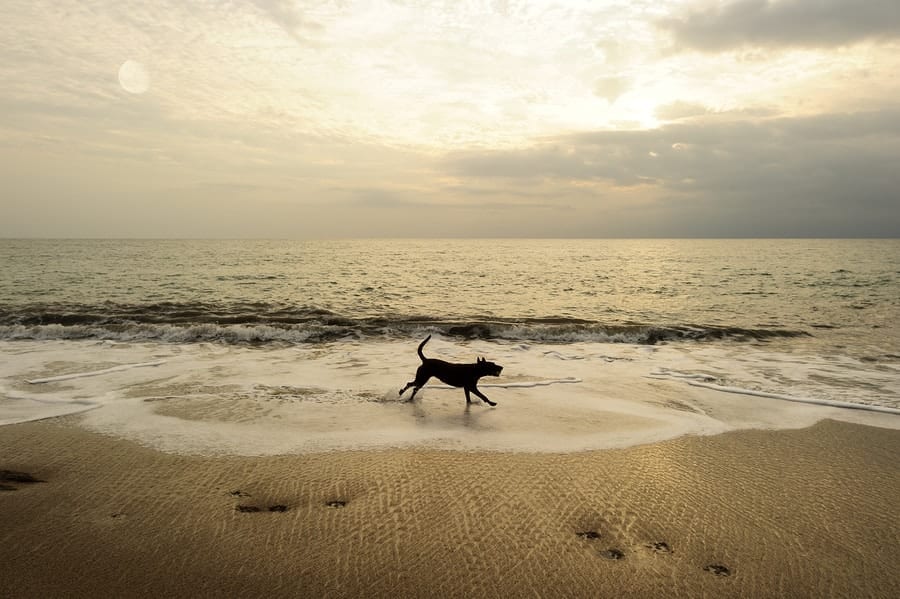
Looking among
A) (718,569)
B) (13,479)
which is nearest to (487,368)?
(718,569)

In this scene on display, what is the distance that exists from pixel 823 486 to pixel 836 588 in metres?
2.01

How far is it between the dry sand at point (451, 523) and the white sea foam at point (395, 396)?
689mm

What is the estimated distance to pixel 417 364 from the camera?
11398 mm

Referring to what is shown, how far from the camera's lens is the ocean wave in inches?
599

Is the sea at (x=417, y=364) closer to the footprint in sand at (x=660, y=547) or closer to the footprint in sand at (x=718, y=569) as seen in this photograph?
the footprint in sand at (x=660, y=547)

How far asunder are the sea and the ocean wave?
9 cm

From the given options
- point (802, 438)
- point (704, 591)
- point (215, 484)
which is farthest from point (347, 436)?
point (802, 438)

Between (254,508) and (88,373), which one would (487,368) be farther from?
(88,373)

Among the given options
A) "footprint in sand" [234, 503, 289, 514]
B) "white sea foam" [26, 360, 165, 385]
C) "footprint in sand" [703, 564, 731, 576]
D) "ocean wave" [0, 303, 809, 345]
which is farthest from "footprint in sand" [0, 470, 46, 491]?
"ocean wave" [0, 303, 809, 345]

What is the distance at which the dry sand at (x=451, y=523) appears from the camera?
133 inches

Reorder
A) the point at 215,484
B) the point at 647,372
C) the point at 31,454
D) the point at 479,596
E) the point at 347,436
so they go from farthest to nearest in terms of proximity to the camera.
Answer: the point at 647,372
the point at 347,436
the point at 31,454
the point at 215,484
the point at 479,596

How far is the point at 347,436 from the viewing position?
6312 mm

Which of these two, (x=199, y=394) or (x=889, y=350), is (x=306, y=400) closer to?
(x=199, y=394)

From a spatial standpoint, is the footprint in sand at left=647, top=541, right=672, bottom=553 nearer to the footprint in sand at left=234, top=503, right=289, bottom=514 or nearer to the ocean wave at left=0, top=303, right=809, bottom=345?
the footprint in sand at left=234, top=503, right=289, bottom=514
